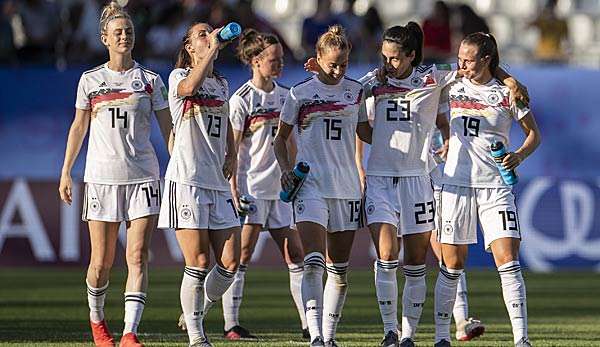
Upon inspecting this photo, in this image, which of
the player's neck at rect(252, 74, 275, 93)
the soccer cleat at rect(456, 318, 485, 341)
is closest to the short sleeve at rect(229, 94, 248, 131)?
the player's neck at rect(252, 74, 275, 93)

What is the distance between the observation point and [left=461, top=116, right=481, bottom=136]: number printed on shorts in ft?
37.2

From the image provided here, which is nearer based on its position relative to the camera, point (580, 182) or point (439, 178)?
point (439, 178)

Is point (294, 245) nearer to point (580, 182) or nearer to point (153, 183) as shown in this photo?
point (153, 183)

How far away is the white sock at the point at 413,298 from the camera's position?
453 inches

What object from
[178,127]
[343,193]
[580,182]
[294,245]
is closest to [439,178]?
[294,245]

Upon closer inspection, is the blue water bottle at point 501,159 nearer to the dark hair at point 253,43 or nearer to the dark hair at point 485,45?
the dark hair at point 485,45

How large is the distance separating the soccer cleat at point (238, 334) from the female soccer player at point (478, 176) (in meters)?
2.22

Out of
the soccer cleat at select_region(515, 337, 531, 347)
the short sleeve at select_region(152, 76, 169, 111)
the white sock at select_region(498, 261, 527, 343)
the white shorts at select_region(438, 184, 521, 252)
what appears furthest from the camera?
the short sleeve at select_region(152, 76, 169, 111)

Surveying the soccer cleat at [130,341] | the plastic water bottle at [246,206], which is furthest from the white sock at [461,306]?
the soccer cleat at [130,341]

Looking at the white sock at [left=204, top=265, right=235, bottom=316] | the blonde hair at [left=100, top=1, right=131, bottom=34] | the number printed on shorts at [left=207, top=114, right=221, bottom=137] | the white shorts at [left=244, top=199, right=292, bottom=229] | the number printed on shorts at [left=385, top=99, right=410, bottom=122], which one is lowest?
the white sock at [left=204, top=265, right=235, bottom=316]

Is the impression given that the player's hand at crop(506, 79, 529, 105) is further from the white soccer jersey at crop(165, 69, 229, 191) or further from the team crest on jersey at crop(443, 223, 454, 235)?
the white soccer jersey at crop(165, 69, 229, 191)

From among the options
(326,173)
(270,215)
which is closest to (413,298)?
(326,173)

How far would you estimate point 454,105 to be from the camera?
11469 millimetres

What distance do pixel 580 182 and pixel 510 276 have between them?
11813 mm
